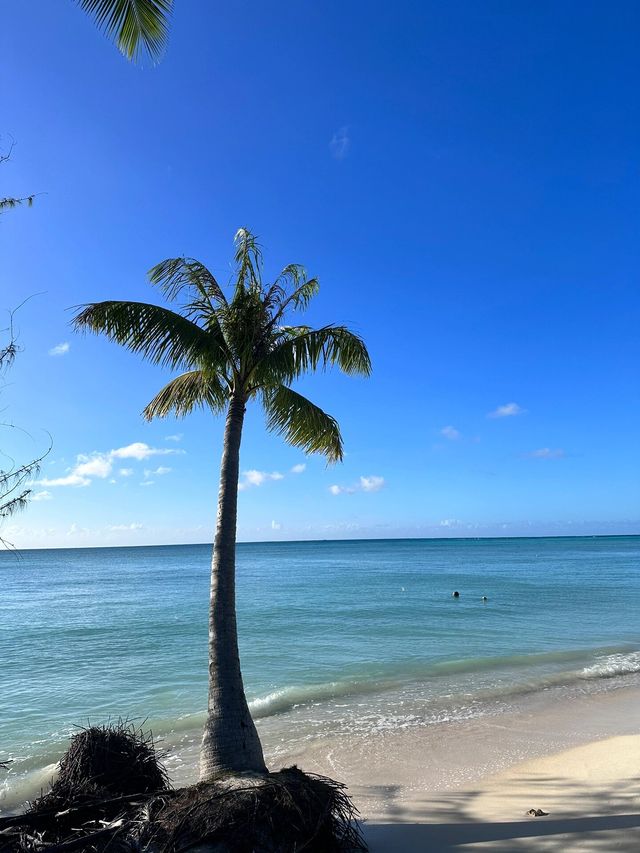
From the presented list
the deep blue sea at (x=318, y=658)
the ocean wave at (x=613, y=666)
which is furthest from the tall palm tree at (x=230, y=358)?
the ocean wave at (x=613, y=666)

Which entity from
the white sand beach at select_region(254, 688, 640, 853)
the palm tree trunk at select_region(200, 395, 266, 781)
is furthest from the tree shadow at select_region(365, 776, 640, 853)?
the palm tree trunk at select_region(200, 395, 266, 781)

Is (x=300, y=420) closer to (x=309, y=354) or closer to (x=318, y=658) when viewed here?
(x=309, y=354)

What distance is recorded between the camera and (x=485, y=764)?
8031mm

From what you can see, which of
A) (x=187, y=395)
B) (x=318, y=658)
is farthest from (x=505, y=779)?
(x=318, y=658)

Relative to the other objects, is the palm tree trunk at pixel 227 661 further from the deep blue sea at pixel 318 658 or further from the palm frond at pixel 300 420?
the deep blue sea at pixel 318 658

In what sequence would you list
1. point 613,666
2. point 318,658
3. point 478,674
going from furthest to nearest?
1. point 318,658
2. point 613,666
3. point 478,674

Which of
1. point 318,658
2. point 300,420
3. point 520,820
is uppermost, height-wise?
point 300,420

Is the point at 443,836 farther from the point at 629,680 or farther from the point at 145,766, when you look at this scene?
the point at 629,680

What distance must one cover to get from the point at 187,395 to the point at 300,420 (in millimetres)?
1815

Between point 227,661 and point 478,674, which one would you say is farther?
point 478,674

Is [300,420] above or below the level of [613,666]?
above

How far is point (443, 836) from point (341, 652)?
12088 millimetres

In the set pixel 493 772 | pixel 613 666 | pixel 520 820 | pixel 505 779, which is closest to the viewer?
pixel 520 820

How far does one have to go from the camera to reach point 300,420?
844 centimetres
